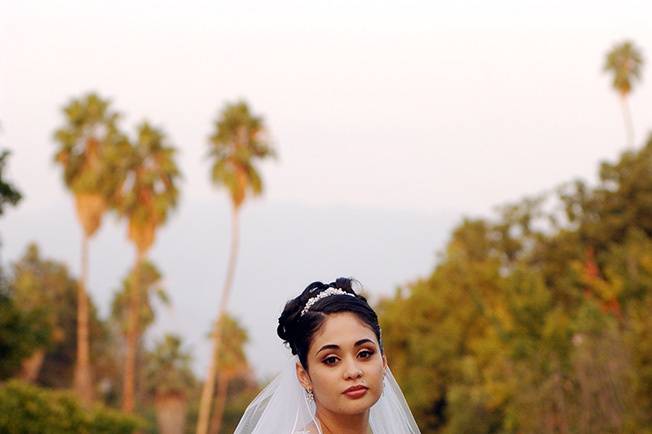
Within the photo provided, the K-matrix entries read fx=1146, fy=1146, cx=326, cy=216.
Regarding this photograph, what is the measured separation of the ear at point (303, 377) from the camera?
437 centimetres

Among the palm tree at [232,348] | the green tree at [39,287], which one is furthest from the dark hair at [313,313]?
the green tree at [39,287]

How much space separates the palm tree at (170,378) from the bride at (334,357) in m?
51.9

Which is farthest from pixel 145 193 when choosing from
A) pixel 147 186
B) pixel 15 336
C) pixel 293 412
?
pixel 293 412

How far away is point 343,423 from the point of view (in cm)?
424

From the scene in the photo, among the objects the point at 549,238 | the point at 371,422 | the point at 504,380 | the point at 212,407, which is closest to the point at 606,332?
the point at 504,380

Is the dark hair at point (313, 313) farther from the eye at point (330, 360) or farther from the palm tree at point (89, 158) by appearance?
the palm tree at point (89, 158)

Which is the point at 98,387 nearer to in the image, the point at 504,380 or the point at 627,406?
the point at 504,380

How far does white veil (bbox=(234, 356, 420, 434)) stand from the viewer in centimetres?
461

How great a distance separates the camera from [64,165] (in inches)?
1832

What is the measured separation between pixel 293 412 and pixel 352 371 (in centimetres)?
72

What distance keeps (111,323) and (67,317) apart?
26.2 feet

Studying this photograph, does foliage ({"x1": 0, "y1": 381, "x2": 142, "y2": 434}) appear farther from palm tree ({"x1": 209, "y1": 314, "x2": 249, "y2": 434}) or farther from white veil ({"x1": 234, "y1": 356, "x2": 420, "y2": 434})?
palm tree ({"x1": 209, "y1": 314, "x2": 249, "y2": 434})

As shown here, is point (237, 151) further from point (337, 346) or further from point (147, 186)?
point (337, 346)

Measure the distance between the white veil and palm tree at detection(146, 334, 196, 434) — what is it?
51144 millimetres
